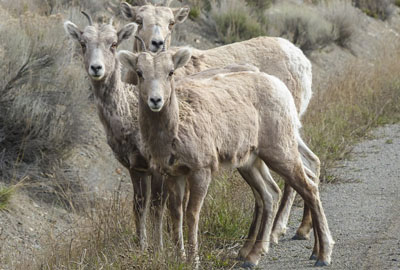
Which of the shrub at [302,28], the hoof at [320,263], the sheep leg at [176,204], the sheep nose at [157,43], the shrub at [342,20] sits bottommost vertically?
the shrub at [342,20]

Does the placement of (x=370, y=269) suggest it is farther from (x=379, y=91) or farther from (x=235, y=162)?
(x=379, y=91)

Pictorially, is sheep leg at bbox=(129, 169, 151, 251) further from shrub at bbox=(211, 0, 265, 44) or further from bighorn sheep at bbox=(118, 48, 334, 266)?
shrub at bbox=(211, 0, 265, 44)

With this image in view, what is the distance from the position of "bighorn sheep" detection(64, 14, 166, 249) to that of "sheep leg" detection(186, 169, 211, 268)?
0.42 metres

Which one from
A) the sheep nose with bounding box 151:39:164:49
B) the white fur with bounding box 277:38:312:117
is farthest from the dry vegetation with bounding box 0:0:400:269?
the sheep nose with bounding box 151:39:164:49

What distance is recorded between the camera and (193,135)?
611 centimetres

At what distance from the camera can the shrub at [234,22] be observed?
16.1 meters

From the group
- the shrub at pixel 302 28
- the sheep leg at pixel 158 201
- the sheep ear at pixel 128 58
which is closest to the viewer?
the sheep ear at pixel 128 58

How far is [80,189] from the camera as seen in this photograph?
32.3 ft

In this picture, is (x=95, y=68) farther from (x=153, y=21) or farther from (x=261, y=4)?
(x=261, y=4)

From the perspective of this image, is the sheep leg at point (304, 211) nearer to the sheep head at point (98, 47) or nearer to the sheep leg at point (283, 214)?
the sheep leg at point (283, 214)

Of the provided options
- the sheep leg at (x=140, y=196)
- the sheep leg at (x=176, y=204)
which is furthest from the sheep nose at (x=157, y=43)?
the sheep leg at (x=176, y=204)

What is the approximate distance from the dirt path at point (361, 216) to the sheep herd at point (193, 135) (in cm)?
23

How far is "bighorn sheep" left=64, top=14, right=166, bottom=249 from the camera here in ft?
22.1

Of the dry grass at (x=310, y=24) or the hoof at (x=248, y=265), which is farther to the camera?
the dry grass at (x=310, y=24)
